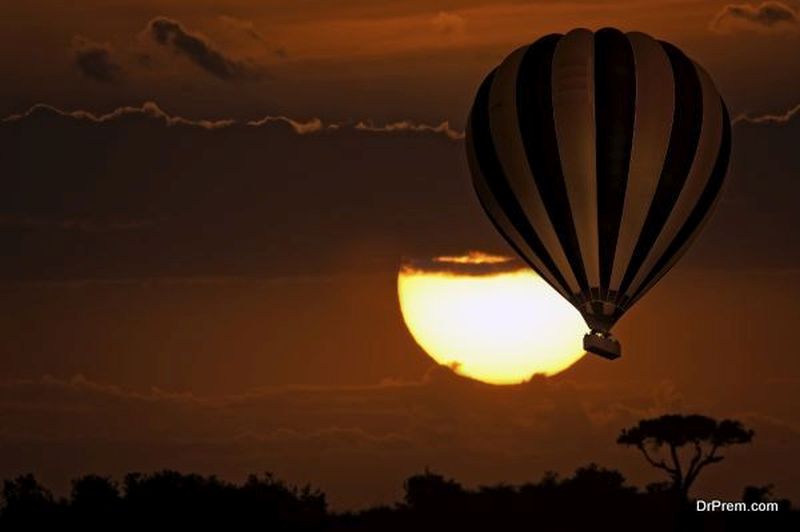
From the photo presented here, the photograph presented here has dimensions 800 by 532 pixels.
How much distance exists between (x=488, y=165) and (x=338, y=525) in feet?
45.1

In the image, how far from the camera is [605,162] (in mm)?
154750

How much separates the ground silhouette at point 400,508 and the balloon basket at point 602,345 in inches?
252

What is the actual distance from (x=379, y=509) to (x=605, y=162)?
19051 mm

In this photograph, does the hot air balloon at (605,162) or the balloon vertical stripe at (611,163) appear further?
the hot air balloon at (605,162)

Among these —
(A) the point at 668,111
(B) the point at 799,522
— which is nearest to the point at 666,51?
(A) the point at 668,111

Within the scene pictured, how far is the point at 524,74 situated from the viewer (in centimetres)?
15650

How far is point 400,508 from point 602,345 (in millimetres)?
16823

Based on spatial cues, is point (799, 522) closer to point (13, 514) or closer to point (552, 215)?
point (552, 215)

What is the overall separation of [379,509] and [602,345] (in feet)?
55.7

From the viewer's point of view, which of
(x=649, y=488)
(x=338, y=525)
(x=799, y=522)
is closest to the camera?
(x=799, y=522)

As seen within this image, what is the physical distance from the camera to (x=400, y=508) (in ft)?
553

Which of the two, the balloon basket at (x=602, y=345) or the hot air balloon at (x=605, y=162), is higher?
the hot air balloon at (x=605, y=162)

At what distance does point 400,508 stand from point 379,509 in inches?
27.9

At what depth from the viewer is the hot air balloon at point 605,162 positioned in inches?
6088
